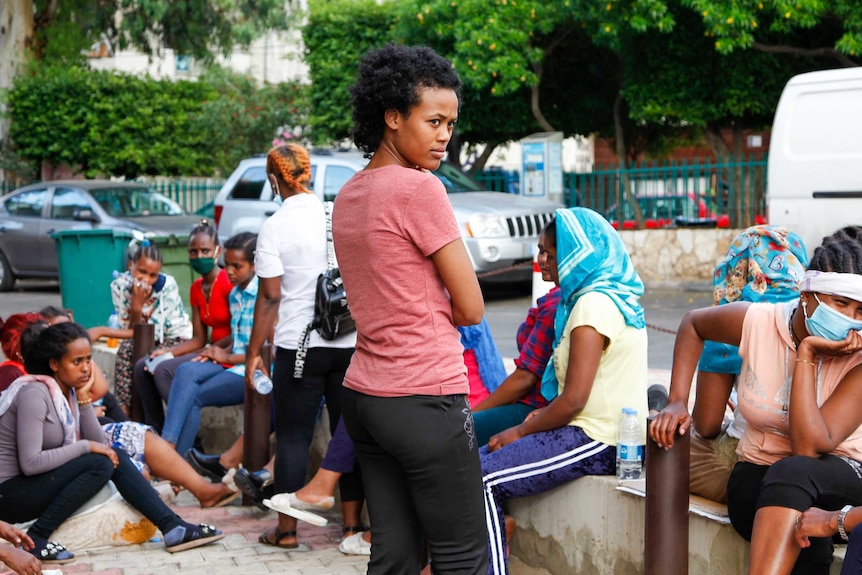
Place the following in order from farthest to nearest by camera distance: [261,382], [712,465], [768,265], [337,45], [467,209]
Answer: [337,45]
[467,209]
[261,382]
[768,265]
[712,465]

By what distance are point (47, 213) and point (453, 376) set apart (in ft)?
50.2

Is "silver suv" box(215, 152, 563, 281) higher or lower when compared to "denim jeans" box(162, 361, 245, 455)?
higher

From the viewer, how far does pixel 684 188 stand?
1555cm

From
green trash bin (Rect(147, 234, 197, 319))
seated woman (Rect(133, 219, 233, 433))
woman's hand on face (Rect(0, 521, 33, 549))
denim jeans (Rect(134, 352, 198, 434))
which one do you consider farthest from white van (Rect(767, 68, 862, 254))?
woman's hand on face (Rect(0, 521, 33, 549))

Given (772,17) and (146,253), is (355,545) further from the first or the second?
(772,17)

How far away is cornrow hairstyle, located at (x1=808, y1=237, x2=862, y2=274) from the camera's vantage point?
3650mm

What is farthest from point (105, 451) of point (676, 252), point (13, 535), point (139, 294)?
point (676, 252)

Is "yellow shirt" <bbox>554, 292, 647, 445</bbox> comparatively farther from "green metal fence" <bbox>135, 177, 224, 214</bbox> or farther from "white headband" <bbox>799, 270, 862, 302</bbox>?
"green metal fence" <bbox>135, 177, 224, 214</bbox>

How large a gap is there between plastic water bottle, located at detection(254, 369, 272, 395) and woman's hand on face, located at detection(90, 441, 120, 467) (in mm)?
767

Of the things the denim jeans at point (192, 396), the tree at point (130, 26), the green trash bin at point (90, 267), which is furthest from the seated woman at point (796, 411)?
the tree at point (130, 26)

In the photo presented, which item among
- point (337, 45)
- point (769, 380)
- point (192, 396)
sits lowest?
point (192, 396)

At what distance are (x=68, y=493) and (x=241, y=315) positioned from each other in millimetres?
1698

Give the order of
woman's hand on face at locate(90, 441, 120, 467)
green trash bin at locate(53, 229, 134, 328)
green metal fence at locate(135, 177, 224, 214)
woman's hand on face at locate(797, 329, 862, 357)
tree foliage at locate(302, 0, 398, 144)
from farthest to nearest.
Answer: green metal fence at locate(135, 177, 224, 214) < tree foliage at locate(302, 0, 398, 144) < green trash bin at locate(53, 229, 134, 328) < woman's hand on face at locate(90, 441, 120, 467) < woman's hand on face at locate(797, 329, 862, 357)

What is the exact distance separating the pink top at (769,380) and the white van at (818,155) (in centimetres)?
722
